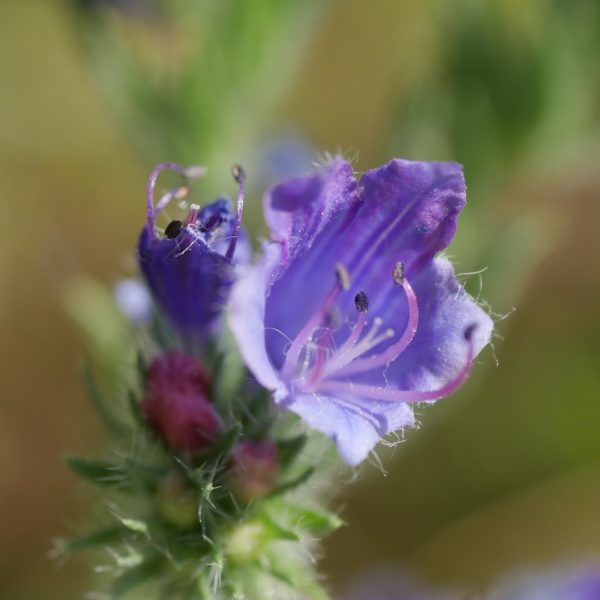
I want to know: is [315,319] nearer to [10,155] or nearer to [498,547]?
[498,547]

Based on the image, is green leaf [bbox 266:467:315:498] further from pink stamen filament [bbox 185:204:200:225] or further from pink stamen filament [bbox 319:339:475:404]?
pink stamen filament [bbox 185:204:200:225]

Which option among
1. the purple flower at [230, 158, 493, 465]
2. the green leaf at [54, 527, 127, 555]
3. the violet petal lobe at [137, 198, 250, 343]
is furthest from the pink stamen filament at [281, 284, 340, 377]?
the green leaf at [54, 527, 127, 555]

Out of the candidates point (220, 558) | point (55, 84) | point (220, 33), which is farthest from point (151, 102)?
point (55, 84)

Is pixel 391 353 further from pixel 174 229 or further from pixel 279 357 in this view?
pixel 174 229

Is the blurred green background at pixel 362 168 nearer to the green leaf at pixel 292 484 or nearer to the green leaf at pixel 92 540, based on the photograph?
the green leaf at pixel 92 540

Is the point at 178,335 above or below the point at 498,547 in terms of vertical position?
below

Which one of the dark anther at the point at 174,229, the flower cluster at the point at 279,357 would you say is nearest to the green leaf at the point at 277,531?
the flower cluster at the point at 279,357

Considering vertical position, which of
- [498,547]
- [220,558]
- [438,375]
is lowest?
[220,558]
